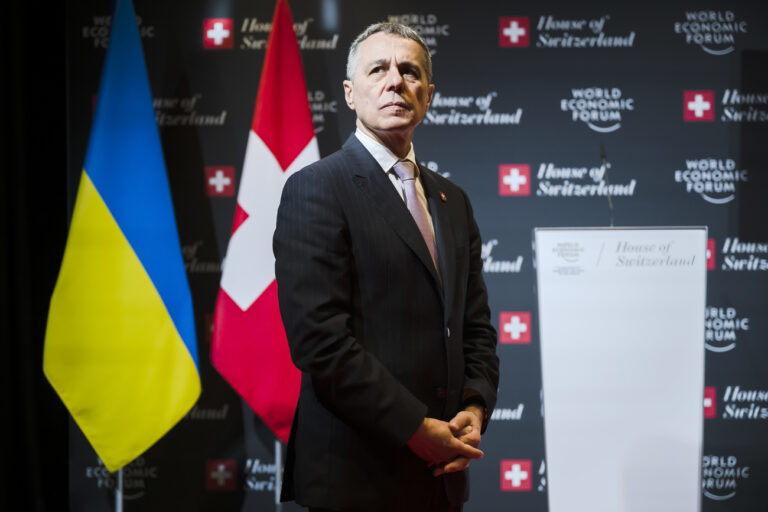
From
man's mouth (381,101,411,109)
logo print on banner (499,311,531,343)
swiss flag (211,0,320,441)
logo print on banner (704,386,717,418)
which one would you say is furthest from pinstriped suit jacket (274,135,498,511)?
logo print on banner (704,386,717,418)

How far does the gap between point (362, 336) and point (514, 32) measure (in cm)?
215

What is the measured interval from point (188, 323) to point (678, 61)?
7.98 feet

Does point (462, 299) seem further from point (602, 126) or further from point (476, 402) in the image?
point (602, 126)

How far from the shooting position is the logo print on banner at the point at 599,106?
9.66ft

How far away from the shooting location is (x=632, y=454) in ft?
7.89

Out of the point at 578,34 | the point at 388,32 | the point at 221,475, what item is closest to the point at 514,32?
the point at 578,34

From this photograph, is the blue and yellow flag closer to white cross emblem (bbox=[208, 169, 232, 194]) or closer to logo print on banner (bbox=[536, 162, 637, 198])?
white cross emblem (bbox=[208, 169, 232, 194])

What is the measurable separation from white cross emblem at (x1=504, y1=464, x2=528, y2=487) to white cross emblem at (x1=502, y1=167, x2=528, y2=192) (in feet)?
4.16

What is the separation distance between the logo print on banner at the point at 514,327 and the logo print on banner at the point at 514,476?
551 millimetres

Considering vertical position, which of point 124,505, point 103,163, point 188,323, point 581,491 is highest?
point 103,163

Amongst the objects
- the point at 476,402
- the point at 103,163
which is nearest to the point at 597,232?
the point at 476,402

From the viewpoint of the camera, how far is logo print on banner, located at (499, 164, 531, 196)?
117 inches

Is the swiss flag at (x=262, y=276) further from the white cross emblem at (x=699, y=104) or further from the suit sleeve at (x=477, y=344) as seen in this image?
the white cross emblem at (x=699, y=104)

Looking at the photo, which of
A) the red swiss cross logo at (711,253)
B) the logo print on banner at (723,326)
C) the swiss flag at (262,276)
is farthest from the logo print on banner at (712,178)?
the swiss flag at (262,276)
